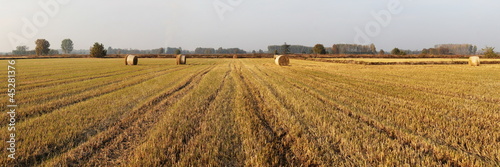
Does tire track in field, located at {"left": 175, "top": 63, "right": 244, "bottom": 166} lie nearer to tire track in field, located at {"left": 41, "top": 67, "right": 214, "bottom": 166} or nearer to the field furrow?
the field furrow

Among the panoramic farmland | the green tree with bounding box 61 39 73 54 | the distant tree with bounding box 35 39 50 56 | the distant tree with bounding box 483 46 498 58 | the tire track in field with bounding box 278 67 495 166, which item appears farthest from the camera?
the green tree with bounding box 61 39 73 54

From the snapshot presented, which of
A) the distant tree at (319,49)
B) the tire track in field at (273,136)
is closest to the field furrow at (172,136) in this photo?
the tire track in field at (273,136)

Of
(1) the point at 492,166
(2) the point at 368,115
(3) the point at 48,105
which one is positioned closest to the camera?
(1) the point at 492,166

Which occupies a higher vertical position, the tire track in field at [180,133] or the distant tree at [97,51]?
the distant tree at [97,51]

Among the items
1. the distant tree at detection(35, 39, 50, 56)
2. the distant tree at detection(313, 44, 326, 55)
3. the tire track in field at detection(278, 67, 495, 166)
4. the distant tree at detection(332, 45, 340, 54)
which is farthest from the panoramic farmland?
the distant tree at detection(332, 45, 340, 54)

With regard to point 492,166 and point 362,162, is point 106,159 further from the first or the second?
point 492,166

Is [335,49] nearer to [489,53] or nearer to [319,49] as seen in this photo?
[319,49]

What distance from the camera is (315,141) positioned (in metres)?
3.86

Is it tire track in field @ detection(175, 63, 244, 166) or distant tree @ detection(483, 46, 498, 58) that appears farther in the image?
distant tree @ detection(483, 46, 498, 58)

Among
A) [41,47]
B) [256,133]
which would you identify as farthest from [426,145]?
[41,47]

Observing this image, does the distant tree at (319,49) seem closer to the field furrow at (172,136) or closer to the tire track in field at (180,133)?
the field furrow at (172,136)

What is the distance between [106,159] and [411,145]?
16.0 ft

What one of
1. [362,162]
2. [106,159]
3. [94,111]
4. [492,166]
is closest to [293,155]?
[362,162]

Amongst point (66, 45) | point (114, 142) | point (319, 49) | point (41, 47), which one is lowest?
point (114, 142)
